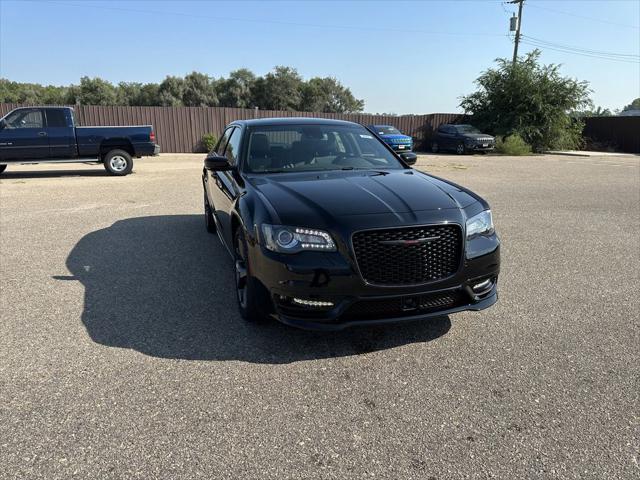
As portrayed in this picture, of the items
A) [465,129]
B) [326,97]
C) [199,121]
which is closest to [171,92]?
[326,97]

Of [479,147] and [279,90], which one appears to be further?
[279,90]

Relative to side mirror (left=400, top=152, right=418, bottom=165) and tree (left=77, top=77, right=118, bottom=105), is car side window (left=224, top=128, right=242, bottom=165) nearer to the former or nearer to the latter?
side mirror (left=400, top=152, right=418, bottom=165)

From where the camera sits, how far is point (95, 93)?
65.0 meters

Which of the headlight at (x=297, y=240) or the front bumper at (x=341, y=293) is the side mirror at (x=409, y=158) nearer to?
the front bumper at (x=341, y=293)

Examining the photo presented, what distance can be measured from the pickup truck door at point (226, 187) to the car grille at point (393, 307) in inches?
64.5

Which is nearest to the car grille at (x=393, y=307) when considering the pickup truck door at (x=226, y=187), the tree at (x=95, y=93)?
the pickup truck door at (x=226, y=187)

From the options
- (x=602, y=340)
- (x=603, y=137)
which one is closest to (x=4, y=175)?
(x=602, y=340)

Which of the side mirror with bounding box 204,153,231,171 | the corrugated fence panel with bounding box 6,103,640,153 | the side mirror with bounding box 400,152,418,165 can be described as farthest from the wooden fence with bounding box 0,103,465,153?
the side mirror with bounding box 400,152,418,165

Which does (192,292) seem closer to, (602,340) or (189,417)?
(189,417)

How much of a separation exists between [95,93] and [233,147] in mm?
69478

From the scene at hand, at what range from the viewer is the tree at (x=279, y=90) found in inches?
2640

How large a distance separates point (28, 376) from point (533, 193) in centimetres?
1102

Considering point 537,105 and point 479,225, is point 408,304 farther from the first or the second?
point 537,105

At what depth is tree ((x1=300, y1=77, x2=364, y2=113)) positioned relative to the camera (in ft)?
241
